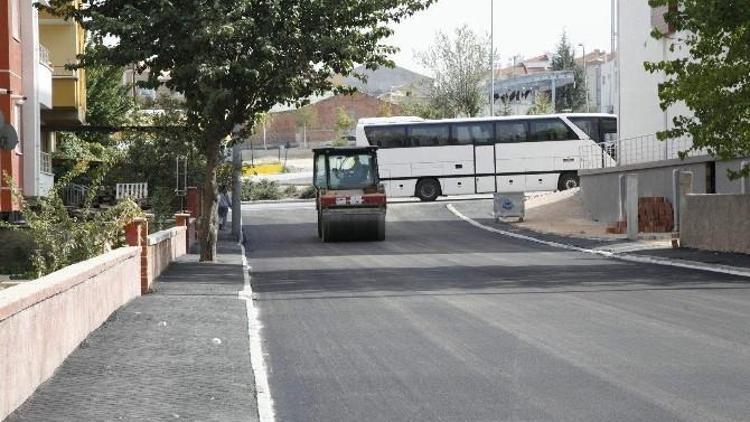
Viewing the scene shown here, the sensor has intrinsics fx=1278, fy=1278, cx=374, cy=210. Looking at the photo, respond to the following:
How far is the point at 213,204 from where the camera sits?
29.1m

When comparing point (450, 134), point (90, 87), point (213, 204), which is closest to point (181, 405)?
point (213, 204)

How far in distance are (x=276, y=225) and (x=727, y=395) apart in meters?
39.4

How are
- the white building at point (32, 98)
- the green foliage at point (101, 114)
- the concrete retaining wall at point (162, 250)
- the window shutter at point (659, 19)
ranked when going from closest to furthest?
the concrete retaining wall at point (162, 250) < the white building at point (32, 98) < the window shutter at point (659, 19) < the green foliage at point (101, 114)

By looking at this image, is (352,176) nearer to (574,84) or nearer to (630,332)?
(630,332)

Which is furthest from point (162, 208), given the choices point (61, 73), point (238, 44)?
point (238, 44)

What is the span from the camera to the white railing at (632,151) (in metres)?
41.9

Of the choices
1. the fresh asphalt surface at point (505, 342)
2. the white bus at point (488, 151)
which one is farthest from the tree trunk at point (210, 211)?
the white bus at point (488, 151)

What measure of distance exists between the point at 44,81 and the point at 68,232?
1506cm

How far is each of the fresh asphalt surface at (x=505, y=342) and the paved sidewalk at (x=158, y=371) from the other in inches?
17.0

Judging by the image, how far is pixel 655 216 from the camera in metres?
39.2

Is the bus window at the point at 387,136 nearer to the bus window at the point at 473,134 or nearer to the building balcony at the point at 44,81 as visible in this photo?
the bus window at the point at 473,134

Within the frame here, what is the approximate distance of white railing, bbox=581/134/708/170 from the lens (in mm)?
41922

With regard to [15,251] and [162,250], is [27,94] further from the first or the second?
[162,250]

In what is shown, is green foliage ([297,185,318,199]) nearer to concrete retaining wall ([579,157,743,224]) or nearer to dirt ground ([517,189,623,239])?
dirt ground ([517,189,623,239])
